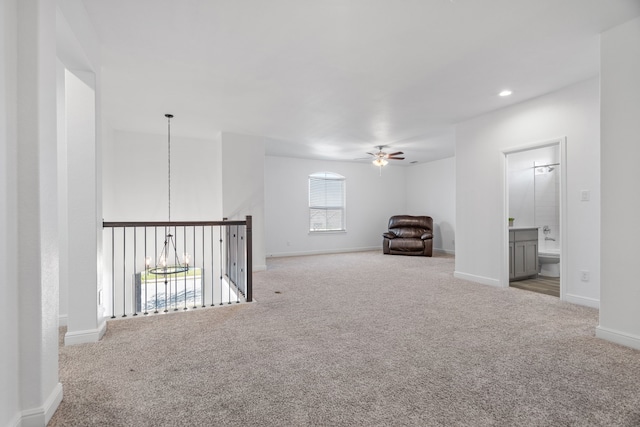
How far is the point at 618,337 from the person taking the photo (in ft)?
8.81

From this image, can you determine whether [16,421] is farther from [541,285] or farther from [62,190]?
[541,285]

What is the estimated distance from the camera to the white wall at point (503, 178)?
3.69 m

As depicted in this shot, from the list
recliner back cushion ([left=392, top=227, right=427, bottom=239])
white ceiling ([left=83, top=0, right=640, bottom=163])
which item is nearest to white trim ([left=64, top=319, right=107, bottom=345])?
white ceiling ([left=83, top=0, right=640, bottom=163])

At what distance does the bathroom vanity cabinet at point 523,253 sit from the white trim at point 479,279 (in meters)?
0.60

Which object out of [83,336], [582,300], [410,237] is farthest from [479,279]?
[83,336]

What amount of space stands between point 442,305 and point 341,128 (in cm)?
344

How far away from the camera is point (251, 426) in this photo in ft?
5.37

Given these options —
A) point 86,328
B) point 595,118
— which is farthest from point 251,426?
point 595,118

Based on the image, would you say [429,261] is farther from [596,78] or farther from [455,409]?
[455,409]

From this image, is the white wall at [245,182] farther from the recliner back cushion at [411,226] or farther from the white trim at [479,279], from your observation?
the recliner back cushion at [411,226]

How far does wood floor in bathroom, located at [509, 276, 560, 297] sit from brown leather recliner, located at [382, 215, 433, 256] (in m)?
2.80

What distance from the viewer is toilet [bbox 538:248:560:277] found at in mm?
5555

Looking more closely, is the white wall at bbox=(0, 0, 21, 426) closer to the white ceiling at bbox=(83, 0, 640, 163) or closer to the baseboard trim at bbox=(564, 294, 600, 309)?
the white ceiling at bbox=(83, 0, 640, 163)

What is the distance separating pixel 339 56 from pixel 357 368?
2772 mm
